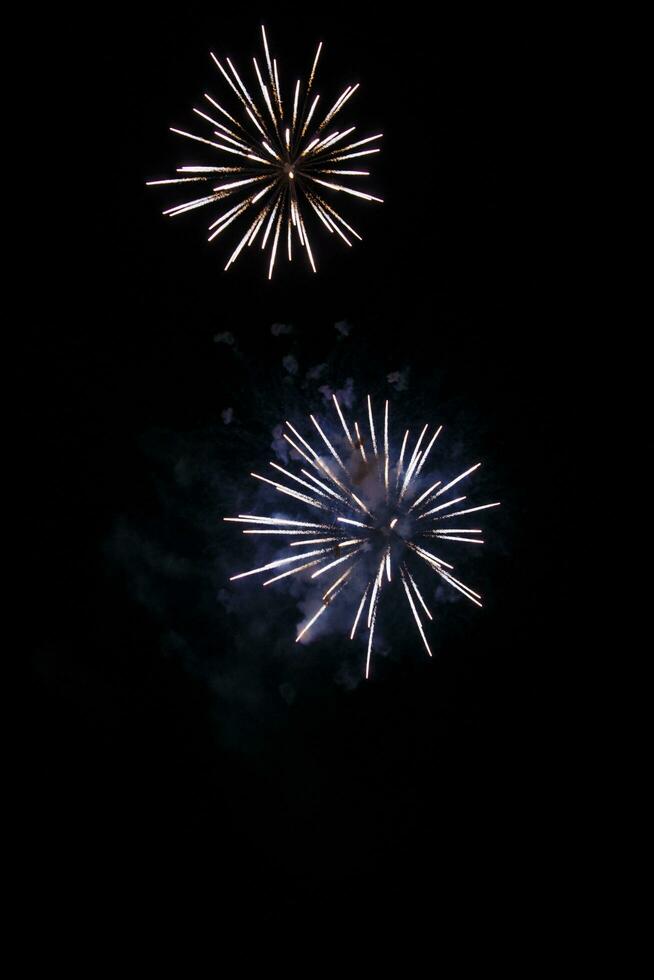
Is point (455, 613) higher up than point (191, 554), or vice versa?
point (191, 554)

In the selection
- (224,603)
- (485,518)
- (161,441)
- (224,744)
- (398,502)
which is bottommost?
(224,744)

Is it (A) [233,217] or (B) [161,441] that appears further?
(B) [161,441]

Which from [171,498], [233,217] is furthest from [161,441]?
[233,217]

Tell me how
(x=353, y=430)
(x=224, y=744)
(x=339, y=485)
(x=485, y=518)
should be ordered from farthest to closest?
(x=224, y=744), (x=485, y=518), (x=353, y=430), (x=339, y=485)

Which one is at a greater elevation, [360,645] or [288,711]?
[360,645]

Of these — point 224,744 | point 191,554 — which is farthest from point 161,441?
point 224,744

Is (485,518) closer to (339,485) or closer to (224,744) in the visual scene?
(339,485)

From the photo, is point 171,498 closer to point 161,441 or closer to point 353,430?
point 161,441

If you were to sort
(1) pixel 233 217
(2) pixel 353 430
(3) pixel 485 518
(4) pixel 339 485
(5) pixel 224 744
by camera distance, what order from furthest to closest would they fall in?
(5) pixel 224 744 < (3) pixel 485 518 < (2) pixel 353 430 < (4) pixel 339 485 < (1) pixel 233 217

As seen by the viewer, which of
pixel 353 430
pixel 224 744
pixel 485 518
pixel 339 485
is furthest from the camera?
pixel 224 744
